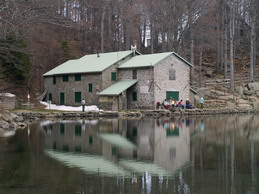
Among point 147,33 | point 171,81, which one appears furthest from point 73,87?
point 147,33

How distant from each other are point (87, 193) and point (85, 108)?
115 feet

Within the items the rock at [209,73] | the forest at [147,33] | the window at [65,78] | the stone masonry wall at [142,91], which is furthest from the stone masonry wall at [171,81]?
the rock at [209,73]

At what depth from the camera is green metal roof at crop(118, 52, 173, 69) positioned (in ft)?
152

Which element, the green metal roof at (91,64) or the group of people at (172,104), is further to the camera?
the green metal roof at (91,64)

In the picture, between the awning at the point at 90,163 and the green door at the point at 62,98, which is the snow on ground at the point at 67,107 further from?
the awning at the point at 90,163

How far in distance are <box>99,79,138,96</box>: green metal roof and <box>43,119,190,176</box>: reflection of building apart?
1595 centimetres

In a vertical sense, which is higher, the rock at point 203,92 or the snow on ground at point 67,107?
the rock at point 203,92

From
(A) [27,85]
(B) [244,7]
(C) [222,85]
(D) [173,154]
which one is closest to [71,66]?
(A) [27,85]

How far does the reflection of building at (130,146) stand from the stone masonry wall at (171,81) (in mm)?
17274

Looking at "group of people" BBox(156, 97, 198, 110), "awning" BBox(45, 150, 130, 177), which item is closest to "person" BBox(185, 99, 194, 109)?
"group of people" BBox(156, 97, 198, 110)

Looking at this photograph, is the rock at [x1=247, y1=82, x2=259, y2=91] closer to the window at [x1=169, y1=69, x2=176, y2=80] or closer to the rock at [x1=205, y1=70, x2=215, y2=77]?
the rock at [x1=205, y1=70, x2=215, y2=77]

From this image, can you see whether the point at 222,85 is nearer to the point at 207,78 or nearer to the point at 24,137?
the point at 207,78

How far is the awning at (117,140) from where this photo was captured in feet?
67.7

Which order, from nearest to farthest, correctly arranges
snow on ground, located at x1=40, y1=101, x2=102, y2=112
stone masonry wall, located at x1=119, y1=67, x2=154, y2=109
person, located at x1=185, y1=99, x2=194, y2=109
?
stone masonry wall, located at x1=119, y1=67, x2=154, y2=109, snow on ground, located at x1=40, y1=101, x2=102, y2=112, person, located at x1=185, y1=99, x2=194, y2=109
